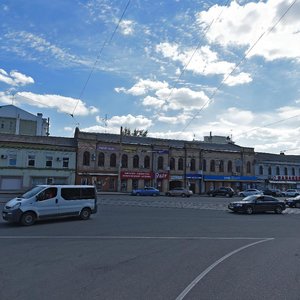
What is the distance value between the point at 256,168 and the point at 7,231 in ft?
191

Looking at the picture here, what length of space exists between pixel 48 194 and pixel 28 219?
1598 mm

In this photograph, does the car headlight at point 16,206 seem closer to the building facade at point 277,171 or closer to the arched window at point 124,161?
the arched window at point 124,161

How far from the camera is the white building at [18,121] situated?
209 feet

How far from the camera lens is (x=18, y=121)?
64125 millimetres

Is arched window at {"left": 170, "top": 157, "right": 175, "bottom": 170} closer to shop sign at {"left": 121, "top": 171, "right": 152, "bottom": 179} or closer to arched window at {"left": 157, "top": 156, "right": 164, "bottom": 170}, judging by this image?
arched window at {"left": 157, "top": 156, "right": 164, "bottom": 170}

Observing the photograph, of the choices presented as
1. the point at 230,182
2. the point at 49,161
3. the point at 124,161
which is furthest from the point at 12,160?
the point at 230,182

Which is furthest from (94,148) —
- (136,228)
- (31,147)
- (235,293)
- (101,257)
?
(235,293)

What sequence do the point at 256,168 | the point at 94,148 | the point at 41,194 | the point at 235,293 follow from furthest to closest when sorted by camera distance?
the point at 256,168, the point at 94,148, the point at 41,194, the point at 235,293

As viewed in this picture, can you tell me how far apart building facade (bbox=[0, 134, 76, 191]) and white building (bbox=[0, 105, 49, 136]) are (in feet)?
56.4

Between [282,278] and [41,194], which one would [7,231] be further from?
[282,278]

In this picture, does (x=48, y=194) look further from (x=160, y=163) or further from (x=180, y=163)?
(x=180, y=163)

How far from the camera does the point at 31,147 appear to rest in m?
48.2

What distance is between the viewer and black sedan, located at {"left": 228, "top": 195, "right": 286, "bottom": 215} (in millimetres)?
25359

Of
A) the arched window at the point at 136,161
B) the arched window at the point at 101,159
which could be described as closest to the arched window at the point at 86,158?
the arched window at the point at 101,159
